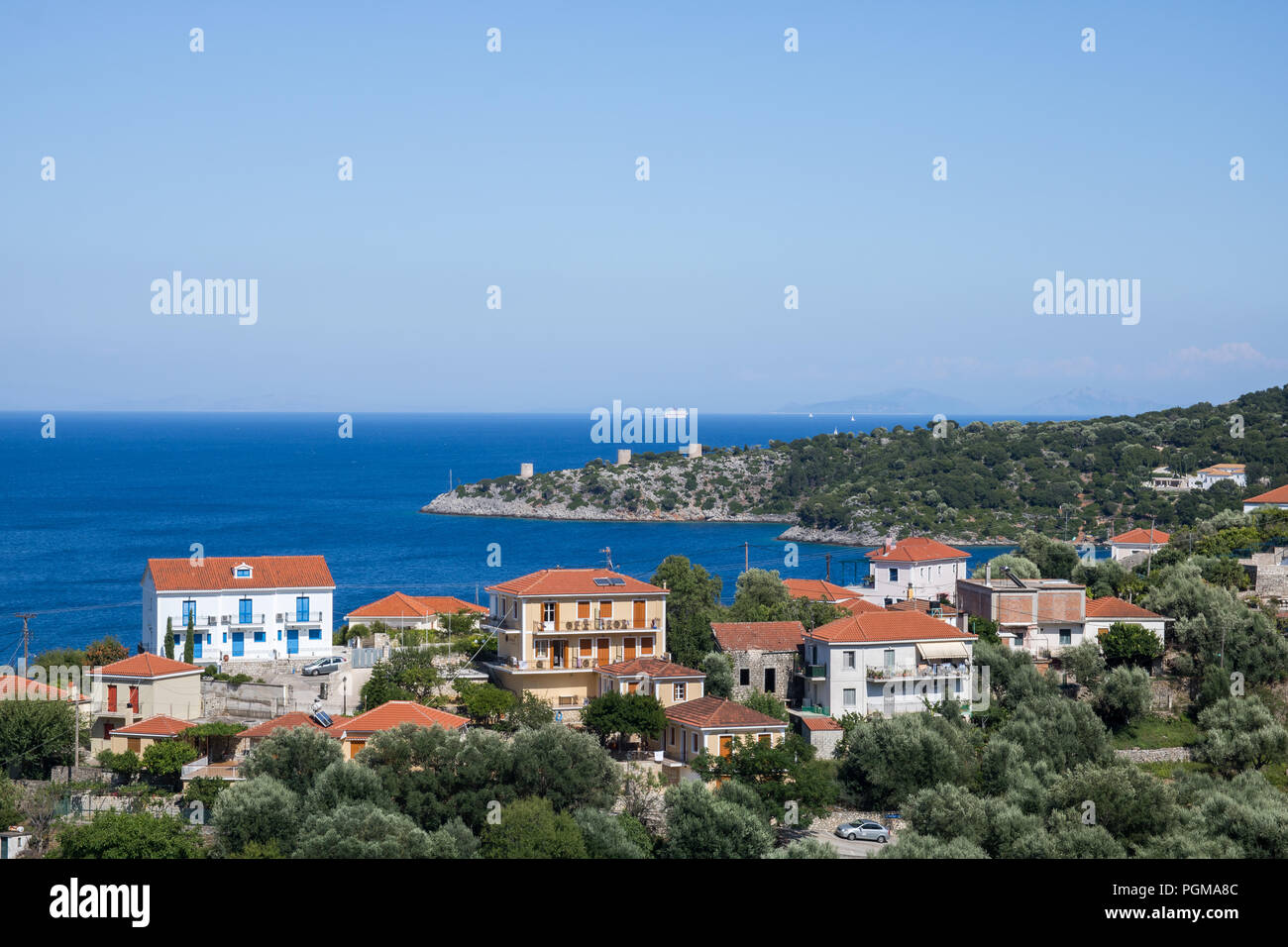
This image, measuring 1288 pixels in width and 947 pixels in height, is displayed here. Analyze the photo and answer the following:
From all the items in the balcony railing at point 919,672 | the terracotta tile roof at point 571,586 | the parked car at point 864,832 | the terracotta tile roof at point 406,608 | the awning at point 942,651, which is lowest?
the parked car at point 864,832

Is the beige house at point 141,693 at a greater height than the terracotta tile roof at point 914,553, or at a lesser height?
lesser

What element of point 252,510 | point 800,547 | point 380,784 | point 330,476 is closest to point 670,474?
point 800,547

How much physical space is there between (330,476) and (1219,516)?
12168cm

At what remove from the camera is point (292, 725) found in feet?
82.1

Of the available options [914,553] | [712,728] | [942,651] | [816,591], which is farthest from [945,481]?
[712,728]

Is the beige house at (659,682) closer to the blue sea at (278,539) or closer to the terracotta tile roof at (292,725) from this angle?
the terracotta tile roof at (292,725)

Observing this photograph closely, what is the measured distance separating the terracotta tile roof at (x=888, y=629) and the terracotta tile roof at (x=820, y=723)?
201 cm

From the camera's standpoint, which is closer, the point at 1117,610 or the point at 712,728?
the point at 712,728

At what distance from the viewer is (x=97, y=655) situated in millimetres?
31750

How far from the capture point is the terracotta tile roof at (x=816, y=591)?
41688 mm

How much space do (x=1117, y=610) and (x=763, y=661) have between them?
1096cm

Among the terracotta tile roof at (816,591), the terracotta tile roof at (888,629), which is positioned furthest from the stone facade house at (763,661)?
the terracotta tile roof at (816,591)

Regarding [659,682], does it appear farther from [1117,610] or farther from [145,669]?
[1117,610]

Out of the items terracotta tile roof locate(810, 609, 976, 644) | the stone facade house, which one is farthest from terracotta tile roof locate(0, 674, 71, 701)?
terracotta tile roof locate(810, 609, 976, 644)
